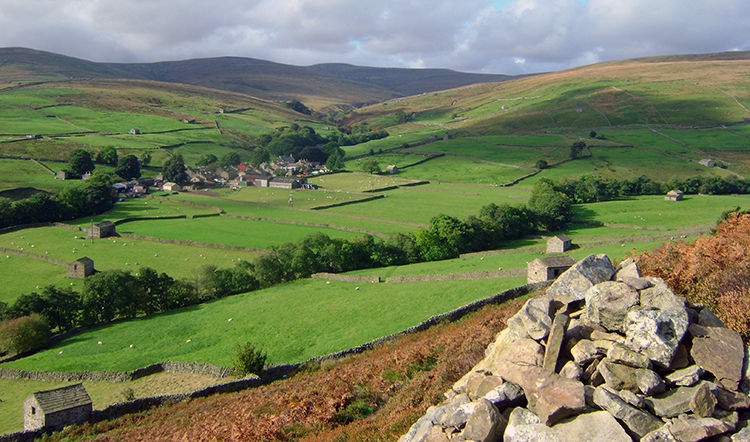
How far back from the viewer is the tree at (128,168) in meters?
120

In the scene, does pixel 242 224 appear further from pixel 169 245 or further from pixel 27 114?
pixel 27 114

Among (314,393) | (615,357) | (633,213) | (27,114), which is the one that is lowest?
(633,213)

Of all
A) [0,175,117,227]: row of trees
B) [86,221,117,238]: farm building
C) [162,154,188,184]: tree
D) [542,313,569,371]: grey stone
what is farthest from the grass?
[162,154,188,184]: tree

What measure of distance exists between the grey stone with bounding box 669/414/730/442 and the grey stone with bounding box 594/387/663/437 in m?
0.32

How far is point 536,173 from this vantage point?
394 feet

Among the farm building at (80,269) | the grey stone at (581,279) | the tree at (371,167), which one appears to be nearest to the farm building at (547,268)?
the grey stone at (581,279)

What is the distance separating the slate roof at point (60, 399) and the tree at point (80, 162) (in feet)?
336

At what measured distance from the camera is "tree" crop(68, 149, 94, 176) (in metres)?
113

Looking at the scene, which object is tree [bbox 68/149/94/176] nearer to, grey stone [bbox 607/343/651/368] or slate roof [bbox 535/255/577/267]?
slate roof [bbox 535/255/577/267]

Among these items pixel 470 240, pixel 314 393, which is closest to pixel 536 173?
pixel 470 240

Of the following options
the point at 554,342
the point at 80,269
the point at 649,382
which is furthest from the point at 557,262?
the point at 80,269

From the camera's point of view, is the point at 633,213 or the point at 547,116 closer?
the point at 633,213

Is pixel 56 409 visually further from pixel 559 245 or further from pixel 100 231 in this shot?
pixel 100 231

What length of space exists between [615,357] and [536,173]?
379ft
